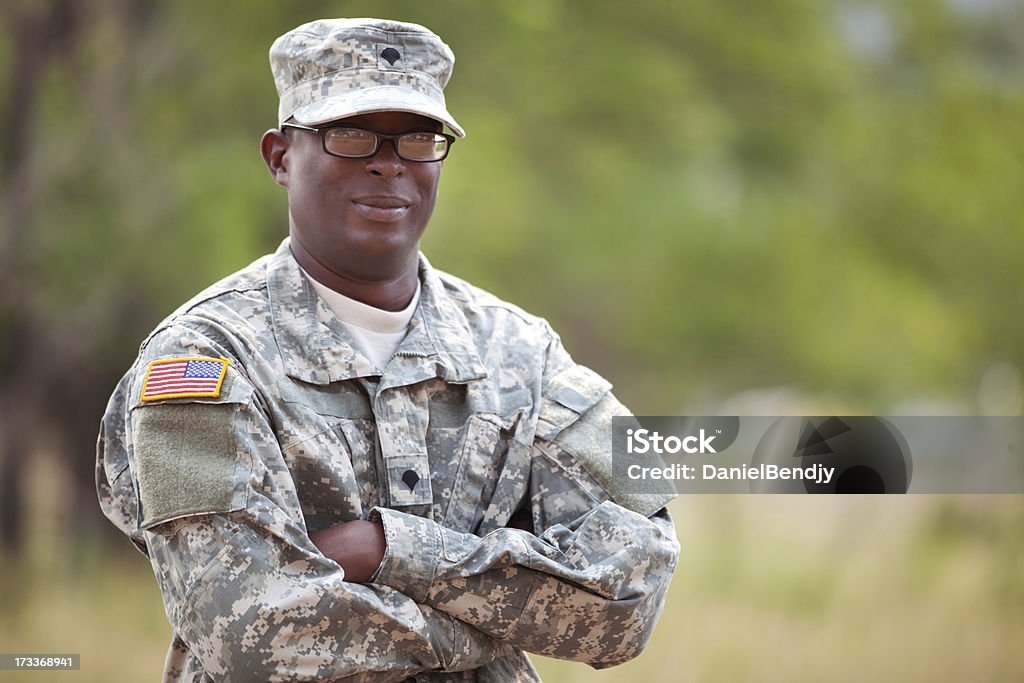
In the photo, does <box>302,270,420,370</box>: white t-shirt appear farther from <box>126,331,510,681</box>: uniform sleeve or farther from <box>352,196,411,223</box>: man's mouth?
<box>126,331,510,681</box>: uniform sleeve

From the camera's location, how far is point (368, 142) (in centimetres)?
222

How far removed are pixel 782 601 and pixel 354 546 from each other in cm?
470

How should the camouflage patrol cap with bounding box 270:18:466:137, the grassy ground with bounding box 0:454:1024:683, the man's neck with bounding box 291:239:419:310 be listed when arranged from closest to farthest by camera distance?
the camouflage patrol cap with bounding box 270:18:466:137
the man's neck with bounding box 291:239:419:310
the grassy ground with bounding box 0:454:1024:683

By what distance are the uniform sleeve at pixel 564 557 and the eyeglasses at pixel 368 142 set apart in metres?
0.49

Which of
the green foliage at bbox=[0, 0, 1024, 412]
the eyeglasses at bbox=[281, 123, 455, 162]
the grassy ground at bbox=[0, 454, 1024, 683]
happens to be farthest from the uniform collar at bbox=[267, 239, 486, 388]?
the green foliage at bbox=[0, 0, 1024, 412]

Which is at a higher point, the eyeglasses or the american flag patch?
the eyeglasses

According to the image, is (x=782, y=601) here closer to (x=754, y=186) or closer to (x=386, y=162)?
(x=754, y=186)

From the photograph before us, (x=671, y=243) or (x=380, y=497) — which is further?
(x=671, y=243)

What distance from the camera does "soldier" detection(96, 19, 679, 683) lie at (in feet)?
6.47

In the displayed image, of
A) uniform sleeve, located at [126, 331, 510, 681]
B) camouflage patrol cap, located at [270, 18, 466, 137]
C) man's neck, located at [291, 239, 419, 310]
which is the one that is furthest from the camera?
man's neck, located at [291, 239, 419, 310]

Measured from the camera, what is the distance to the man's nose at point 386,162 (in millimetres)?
2205

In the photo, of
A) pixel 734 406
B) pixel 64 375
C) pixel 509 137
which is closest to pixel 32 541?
pixel 64 375

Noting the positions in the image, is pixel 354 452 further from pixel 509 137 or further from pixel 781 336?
pixel 781 336

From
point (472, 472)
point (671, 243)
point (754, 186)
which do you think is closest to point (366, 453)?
point (472, 472)
